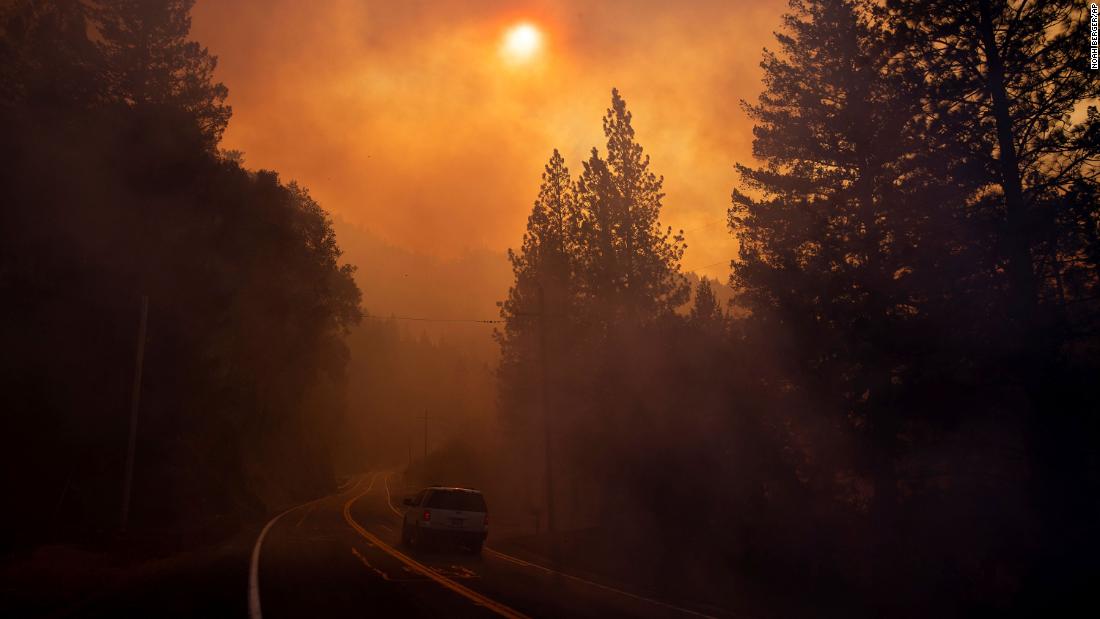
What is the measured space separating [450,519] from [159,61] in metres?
28.6

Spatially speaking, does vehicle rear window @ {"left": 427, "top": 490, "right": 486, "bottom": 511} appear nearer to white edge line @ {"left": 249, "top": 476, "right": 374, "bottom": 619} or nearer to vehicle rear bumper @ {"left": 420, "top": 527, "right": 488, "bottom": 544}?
vehicle rear bumper @ {"left": 420, "top": 527, "right": 488, "bottom": 544}

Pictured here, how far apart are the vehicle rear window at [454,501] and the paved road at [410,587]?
4.69 ft

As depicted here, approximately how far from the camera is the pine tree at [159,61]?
3459cm

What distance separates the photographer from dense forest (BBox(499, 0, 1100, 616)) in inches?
617

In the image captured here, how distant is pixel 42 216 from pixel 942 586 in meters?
34.0

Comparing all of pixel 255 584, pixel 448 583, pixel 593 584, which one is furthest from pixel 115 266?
pixel 593 584

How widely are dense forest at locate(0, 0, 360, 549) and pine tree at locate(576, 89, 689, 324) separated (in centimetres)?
1792

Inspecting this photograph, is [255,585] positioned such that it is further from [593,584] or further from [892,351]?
[892,351]

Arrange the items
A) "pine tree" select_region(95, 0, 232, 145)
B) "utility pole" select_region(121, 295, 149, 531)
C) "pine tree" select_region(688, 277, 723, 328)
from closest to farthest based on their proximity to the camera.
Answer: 1. "pine tree" select_region(688, 277, 723, 328)
2. "utility pole" select_region(121, 295, 149, 531)
3. "pine tree" select_region(95, 0, 232, 145)

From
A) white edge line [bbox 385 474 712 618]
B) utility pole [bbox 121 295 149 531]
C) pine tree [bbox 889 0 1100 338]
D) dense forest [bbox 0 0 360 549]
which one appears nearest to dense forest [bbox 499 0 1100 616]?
pine tree [bbox 889 0 1100 338]

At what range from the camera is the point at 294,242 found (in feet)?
145

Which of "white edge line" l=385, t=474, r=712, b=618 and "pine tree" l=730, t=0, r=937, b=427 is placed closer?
"white edge line" l=385, t=474, r=712, b=618

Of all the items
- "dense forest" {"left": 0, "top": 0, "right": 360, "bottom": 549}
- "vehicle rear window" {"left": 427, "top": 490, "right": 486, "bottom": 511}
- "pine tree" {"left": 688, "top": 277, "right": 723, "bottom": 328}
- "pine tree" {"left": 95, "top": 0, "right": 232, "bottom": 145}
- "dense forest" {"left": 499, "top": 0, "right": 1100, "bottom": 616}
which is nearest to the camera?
"dense forest" {"left": 499, "top": 0, "right": 1100, "bottom": 616}

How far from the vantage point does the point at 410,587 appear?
46.4 ft
